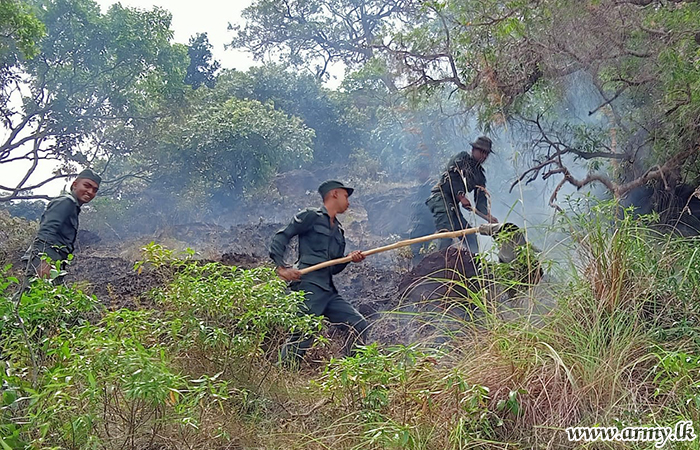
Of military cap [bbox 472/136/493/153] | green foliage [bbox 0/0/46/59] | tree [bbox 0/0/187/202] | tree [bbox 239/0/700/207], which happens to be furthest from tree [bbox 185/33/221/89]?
military cap [bbox 472/136/493/153]

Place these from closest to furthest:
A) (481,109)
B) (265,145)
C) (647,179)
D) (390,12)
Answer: (647,179) → (481,109) → (265,145) → (390,12)

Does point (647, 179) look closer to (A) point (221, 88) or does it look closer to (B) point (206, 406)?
(B) point (206, 406)

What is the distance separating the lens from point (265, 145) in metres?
15.1

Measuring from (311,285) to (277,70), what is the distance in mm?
16216

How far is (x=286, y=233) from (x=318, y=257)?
39 cm

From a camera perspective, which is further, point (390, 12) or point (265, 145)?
point (390, 12)

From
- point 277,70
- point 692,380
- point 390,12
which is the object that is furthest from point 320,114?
point 692,380

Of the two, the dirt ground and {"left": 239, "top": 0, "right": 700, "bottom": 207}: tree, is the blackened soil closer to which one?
the dirt ground

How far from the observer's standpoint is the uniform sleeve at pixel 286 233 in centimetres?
485

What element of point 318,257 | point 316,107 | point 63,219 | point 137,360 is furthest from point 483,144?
point 316,107

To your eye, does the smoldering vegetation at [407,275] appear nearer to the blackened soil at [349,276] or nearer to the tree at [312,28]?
the blackened soil at [349,276]

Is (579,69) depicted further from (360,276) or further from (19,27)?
(19,27)

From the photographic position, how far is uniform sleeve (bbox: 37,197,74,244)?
17.6 feet

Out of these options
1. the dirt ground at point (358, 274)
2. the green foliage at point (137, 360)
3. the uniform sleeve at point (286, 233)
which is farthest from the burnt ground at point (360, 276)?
the uniform sleeve at point (286, 233)
